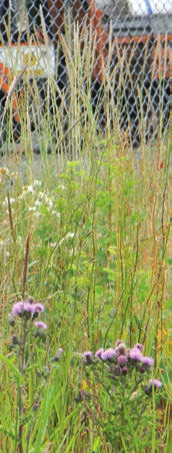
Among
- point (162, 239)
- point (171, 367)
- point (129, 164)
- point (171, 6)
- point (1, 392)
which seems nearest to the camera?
point (1, 392)

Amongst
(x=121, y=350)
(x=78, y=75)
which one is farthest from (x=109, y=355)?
(x=78, y=75)

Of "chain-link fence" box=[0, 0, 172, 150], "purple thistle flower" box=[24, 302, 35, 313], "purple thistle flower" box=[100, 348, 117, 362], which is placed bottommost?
"purple thistle flower" box=[100, 348, 117, 362]

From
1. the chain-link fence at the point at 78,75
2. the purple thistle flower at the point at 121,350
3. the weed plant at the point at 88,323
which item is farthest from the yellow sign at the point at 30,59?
the purple thistle flower at the point at 121,350

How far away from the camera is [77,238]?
7.04 feet

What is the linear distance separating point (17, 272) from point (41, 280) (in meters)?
0.18

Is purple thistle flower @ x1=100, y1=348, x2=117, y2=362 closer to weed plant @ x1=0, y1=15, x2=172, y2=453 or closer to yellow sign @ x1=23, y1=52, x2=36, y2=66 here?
weed plant @ x1=0, y1=15, x2=172, y2=453

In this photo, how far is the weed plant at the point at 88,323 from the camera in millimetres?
1456

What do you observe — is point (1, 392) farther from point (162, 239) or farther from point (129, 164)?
point (129, 164)

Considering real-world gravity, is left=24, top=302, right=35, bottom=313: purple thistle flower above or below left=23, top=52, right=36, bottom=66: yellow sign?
below

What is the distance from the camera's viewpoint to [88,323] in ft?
6.16

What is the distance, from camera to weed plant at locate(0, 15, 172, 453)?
4.78 feet

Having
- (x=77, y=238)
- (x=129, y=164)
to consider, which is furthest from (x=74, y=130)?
(x=77, y=238)

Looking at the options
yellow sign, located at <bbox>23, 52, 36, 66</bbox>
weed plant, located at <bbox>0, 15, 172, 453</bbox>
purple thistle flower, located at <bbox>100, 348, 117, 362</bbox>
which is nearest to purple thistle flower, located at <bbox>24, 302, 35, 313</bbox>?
weed plant, located at <bbox>0, 15, 172, 453</bbox>

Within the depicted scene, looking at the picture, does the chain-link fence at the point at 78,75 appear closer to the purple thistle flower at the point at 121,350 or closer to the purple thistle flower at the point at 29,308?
the purple thistle flower at the point at 29,308
